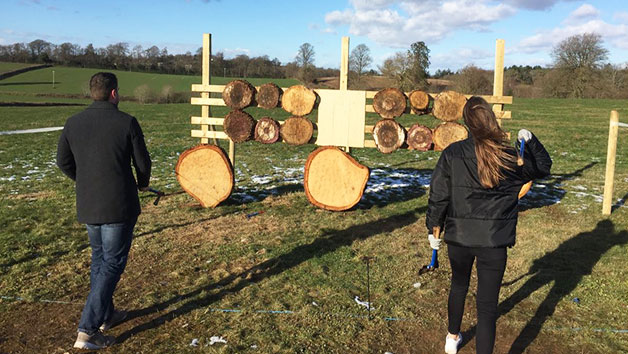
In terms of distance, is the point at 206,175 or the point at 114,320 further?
the point at 206,175

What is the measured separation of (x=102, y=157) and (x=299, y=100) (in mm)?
4453

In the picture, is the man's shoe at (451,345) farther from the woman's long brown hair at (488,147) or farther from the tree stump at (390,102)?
the tree stump at (390,102)

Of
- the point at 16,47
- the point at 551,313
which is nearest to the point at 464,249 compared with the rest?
the point at 551,313

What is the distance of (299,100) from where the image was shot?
755 centimetres

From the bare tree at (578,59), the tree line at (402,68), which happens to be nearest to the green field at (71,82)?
the tree line at (402,68)

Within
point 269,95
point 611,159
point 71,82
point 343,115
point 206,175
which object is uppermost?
point 71,82

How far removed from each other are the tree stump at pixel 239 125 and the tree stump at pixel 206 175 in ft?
1.30

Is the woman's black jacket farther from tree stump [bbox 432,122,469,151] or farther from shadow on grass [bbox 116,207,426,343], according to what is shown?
tree stump [bbox 432,122,469,151]

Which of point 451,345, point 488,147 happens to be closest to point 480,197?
point 488,147

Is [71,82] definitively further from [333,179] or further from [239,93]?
[333,179]

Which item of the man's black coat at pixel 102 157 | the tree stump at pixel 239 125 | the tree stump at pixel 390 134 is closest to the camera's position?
the man's black coat at pixel 102 157

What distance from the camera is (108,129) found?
3.41 m

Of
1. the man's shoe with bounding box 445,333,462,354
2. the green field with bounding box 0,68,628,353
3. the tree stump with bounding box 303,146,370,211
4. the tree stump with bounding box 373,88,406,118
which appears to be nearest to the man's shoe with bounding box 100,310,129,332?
the green field with bounding box 0,68,628,353

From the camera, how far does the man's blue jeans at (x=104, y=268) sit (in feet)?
11.3
